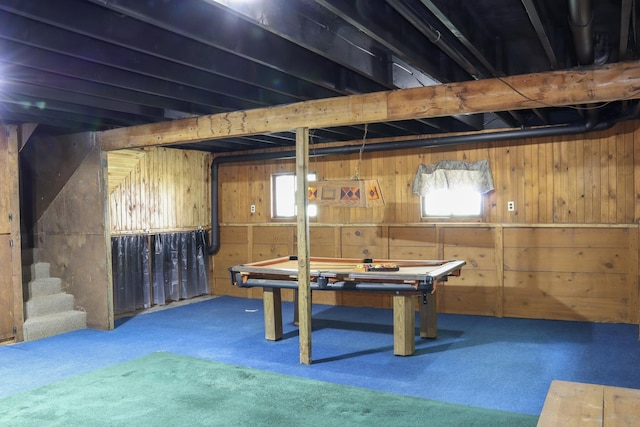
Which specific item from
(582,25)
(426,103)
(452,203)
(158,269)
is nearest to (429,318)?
(452,203)

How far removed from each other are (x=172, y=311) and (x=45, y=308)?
182cm

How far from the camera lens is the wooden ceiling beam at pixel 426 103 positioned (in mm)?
3895

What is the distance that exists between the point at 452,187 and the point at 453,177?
0.46ft

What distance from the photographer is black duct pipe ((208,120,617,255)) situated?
21.0ft

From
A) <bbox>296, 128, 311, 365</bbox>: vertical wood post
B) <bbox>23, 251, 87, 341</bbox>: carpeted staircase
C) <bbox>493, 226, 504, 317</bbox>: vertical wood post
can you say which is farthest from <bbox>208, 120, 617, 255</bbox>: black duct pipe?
<bbox>23, 251, 87, 341</bbox>: carpeted staircase

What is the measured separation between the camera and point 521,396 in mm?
4180

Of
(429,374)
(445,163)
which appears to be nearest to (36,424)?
(429,374)

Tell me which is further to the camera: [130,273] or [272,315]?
[130,273]

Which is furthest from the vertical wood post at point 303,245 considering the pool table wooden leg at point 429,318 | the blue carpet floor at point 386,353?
the pool table wooden leg at point 429,318

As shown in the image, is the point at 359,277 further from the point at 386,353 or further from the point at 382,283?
the point at 386,353

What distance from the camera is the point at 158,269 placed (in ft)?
27.5

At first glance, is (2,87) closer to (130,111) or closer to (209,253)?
(130,111)

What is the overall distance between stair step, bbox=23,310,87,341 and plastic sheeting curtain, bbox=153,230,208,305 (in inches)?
62.1

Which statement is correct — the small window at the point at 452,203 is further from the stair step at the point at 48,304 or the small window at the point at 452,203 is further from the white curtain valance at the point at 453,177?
the stair step at the point at 48,304
